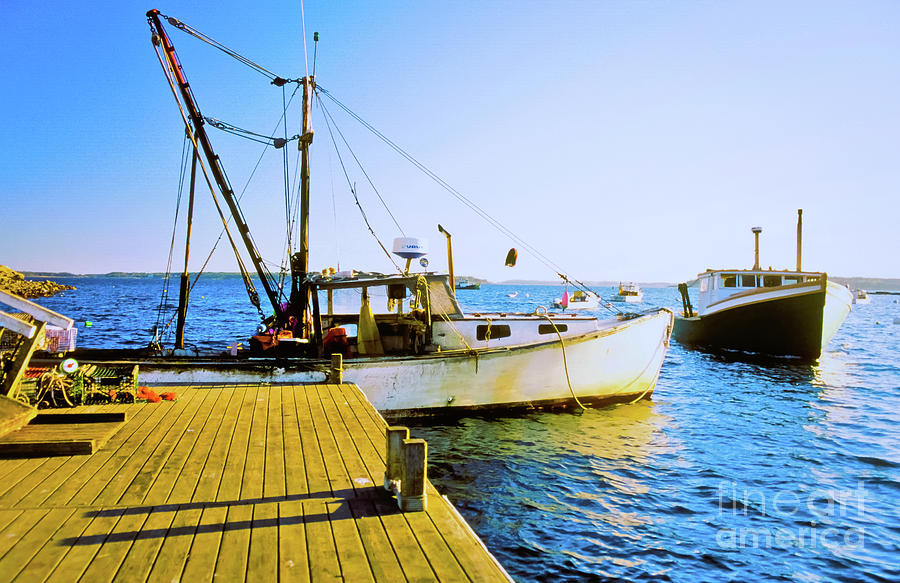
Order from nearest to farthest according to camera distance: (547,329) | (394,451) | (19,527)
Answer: (19,527), (394,451), (547,329)

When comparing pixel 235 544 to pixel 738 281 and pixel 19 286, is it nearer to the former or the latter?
pixel 738 281

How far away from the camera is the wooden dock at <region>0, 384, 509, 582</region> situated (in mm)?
3871

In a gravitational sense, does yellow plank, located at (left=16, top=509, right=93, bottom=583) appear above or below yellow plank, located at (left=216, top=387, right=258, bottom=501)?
above

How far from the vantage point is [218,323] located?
159ft

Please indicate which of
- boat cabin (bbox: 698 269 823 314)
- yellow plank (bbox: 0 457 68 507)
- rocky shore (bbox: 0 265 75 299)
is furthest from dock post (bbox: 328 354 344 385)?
rocky shore (bbox: 0 265 75 299)

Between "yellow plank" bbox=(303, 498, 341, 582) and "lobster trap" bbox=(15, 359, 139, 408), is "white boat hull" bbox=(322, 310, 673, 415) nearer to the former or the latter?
"lobster trap" bbox=(15, 359, 139, 408)

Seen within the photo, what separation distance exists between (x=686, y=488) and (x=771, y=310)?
21019 mm

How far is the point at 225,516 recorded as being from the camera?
470 cm

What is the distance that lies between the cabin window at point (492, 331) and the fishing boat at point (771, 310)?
18452 mm

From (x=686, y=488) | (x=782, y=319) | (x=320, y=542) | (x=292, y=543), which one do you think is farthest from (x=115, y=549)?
(x=782, y=319)

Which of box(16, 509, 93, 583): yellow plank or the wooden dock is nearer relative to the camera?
box(16, 509, 93, 583): yellow plank

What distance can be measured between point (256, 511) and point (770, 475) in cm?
980

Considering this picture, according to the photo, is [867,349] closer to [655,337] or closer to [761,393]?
[761,393]

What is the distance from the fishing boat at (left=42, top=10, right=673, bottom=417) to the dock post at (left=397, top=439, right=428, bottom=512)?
7.66 m
